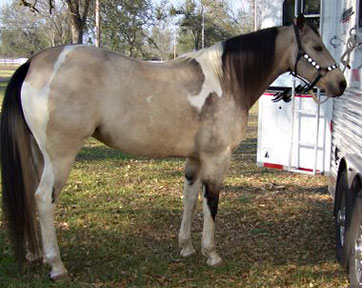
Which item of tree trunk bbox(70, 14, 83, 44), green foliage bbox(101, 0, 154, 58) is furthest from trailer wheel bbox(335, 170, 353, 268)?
green foliage bbox(101, 0, 154, 58)

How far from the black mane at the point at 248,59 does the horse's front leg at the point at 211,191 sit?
1.86 feet

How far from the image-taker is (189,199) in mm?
4363

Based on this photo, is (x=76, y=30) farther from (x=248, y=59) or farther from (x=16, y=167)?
(x=16, y=167)

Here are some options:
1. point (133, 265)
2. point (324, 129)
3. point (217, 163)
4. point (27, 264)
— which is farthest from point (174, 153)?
point (324, 129)

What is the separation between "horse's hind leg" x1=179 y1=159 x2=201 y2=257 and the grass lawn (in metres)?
0.11

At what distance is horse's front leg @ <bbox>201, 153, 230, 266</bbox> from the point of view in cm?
393

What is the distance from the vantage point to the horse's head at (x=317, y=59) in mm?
3936

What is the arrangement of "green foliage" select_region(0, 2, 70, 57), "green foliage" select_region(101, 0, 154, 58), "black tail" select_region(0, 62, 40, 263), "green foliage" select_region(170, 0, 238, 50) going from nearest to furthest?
"black tail" select_region(0, 62, 40, 263), "green foliage" select_region(101, 0, 154, 58), "green foliage" select_region(170, 0, 238, 50), "green foliage" select_region(0, 2, 70, 57)

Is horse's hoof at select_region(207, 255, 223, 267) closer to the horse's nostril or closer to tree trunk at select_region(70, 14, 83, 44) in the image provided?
the horse's nostril

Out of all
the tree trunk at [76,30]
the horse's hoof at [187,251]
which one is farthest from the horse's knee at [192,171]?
the tree trunk at [76,30]

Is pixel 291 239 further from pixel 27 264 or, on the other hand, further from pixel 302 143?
pixel 27 264

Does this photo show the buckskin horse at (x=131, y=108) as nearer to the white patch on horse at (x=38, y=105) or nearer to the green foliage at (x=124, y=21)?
the white patch on horse at (x=38, y=105)

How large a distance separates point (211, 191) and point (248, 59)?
114cm

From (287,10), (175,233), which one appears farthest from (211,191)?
(287,10)
